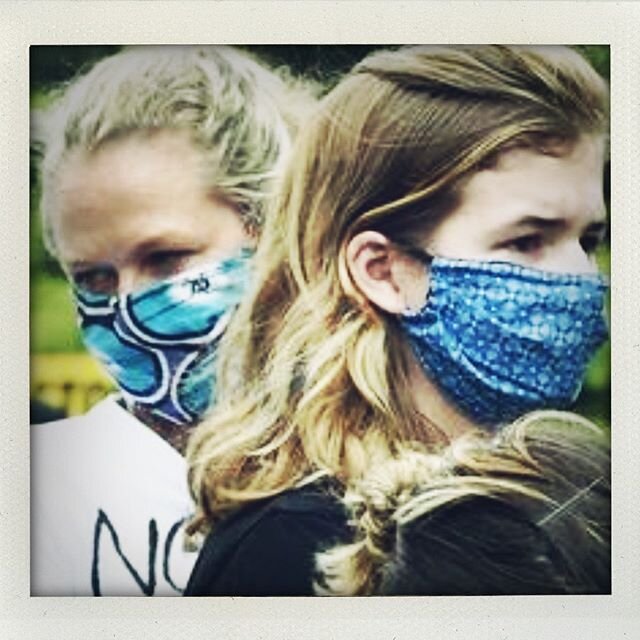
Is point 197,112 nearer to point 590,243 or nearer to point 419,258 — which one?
point 419,258

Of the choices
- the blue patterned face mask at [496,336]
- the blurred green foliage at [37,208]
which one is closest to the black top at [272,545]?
the blue patterned face mask at [496,336]

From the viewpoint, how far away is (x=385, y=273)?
1443 millimetres

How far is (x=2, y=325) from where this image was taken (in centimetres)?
148

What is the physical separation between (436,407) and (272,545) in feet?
1.13

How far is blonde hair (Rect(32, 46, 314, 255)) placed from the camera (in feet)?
4.73

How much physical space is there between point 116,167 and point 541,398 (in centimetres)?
78

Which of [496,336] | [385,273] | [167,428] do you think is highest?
[385,273]

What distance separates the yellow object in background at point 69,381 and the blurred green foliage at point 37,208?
0.02 m

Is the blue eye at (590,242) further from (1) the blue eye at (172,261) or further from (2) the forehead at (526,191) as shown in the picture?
(1) the blue eye at (172,261)

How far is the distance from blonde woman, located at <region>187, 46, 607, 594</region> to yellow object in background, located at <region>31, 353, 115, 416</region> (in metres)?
0.19

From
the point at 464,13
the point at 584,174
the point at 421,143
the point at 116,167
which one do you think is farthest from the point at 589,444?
the point at 116,167

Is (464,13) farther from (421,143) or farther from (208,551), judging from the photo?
(208,551)

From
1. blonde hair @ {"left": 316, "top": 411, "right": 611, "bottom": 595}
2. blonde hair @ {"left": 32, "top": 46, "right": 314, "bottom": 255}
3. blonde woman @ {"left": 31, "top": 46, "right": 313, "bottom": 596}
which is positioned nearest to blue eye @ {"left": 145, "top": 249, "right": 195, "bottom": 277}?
blonde woman @ {"left": 31, "top": 46, "right": 313, "bottom": 596}

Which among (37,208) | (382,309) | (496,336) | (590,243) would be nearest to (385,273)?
(382,309)
